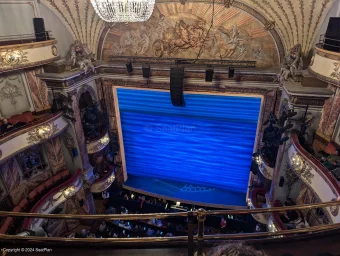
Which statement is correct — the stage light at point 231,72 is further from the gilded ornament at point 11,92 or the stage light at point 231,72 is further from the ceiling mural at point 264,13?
the gilded ornament at point 11,92

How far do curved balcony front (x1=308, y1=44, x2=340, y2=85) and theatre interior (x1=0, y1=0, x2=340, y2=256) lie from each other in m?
0.03

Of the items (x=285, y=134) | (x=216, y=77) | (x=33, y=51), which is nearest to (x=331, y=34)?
(x=285, y=134)

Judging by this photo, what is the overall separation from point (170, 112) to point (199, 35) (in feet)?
9.33

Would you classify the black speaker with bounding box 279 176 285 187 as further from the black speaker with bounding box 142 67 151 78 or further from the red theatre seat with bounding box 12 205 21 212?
the red theatre seat with bounding box 12 205 21 212

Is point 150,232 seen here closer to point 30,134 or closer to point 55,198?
point 55,198

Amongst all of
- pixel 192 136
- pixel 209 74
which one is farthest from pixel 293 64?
pixel 192 136

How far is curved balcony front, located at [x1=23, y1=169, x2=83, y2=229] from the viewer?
710 centimetres

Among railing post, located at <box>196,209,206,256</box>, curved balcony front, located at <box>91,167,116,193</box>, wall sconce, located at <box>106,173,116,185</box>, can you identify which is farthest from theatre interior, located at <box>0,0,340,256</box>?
railing post, located at <box>196,209,206,256</box>

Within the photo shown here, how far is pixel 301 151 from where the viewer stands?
18.9ft

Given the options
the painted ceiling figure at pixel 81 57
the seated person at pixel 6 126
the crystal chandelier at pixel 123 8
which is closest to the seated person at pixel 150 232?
the seated person at pixel 6 126

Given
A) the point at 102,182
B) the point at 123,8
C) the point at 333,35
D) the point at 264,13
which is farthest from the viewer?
the point at 102,182

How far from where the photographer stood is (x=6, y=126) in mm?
7316

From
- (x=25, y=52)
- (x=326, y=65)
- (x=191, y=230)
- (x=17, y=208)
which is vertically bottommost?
(x=17, y=208)

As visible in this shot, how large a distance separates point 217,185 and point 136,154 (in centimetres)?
360
